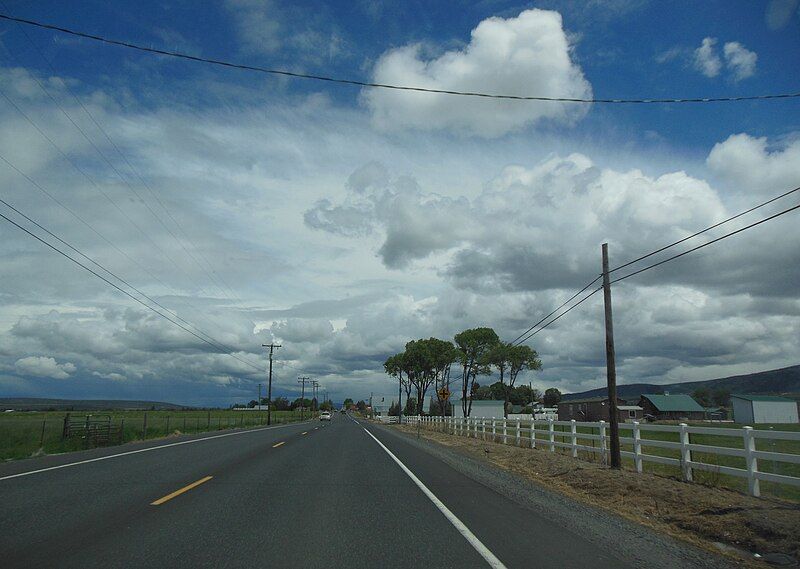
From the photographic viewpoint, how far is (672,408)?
88.1 m

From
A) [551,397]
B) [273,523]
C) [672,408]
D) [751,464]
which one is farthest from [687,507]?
[551,397]

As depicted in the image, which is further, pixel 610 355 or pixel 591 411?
pixel 591 411

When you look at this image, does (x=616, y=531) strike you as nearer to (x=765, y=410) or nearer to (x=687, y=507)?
(x=687, y=507)

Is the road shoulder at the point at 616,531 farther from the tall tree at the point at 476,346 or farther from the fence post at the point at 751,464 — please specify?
the tall tree at the point at 476,346

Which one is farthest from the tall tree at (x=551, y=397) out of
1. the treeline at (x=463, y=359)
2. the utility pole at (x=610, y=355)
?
the utility pole at (x=610, y=355)

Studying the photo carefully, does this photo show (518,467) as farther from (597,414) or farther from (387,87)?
(597,414)

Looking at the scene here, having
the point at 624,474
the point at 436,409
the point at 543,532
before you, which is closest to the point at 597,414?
the point at 436,409

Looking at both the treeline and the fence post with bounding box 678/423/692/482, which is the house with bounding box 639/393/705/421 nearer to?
the treeline

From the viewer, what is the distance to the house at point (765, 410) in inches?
2793

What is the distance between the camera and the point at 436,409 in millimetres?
136375

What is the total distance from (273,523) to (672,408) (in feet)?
298

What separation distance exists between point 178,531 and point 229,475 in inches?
250

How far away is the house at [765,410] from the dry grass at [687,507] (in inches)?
2572

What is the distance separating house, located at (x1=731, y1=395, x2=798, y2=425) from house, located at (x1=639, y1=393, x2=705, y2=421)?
13649 mm
